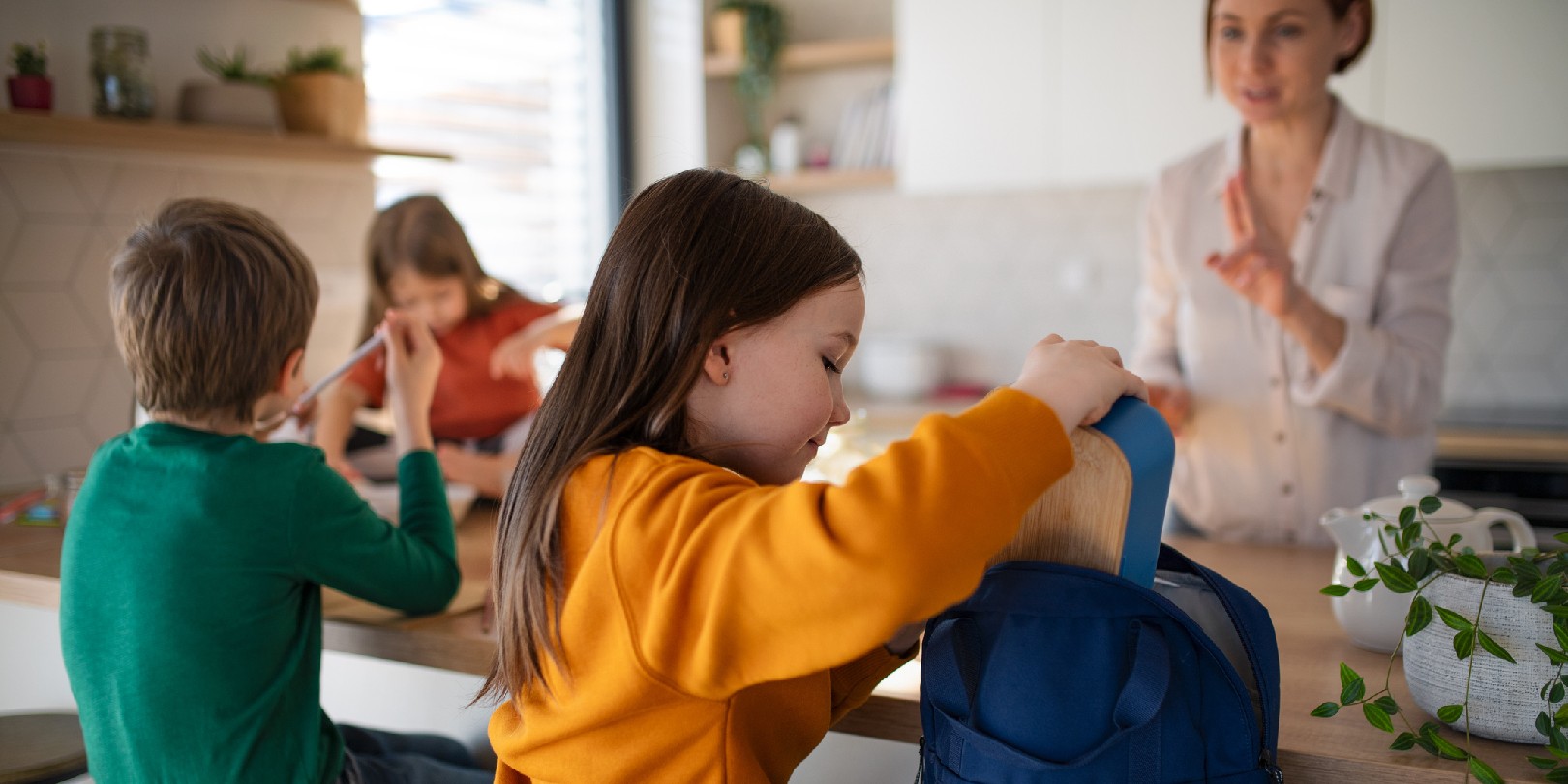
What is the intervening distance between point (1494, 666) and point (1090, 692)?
1.14 feet

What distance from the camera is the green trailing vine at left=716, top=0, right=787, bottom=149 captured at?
3.72 meters

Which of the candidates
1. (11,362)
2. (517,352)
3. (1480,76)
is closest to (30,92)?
(11,362)

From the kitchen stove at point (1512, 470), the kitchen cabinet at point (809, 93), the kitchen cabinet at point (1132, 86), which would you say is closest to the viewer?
the kitchen stove at point (1512, 470)

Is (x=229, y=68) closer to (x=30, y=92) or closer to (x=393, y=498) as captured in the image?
(x=30, y=92)

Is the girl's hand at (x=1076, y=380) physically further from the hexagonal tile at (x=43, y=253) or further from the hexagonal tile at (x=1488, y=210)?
the hexagonal tile at (x=1488, y=210)

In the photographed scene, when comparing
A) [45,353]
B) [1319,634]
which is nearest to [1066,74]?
[1319,634]

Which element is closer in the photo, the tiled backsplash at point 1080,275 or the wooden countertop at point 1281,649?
the wooden countertop at point 1281,649

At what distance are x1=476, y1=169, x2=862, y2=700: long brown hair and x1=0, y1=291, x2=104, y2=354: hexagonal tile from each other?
5.88 feet

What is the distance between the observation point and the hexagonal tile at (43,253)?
7.23 ft

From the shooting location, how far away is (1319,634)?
3.91ft

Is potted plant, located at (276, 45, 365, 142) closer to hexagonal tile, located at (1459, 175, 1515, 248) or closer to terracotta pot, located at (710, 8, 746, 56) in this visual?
terracotta pot, located at (710, 8, 746, 56)

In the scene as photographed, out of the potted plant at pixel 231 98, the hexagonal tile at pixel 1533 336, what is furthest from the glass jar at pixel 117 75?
the hexagonal tile at pixel 1533 336

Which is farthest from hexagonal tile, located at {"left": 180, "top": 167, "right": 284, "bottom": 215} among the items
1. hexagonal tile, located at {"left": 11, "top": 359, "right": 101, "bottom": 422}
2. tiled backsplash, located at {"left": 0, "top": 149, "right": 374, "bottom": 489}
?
hexagonal tile, located at {"left": 11, "top": 359, "right": 101, "bottom": 422}

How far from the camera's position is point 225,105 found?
2336 mm
